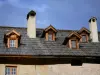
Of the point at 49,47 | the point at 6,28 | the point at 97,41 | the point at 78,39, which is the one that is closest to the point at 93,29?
the point at 97,41

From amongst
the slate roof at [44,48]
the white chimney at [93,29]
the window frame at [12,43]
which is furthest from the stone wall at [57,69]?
the white chimney at [93,29]

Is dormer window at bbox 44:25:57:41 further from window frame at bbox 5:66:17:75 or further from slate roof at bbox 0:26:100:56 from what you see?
window frame at bbox 5:66:17:75

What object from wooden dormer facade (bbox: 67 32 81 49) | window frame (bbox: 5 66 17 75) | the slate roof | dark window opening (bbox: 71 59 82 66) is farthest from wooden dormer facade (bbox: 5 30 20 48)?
dark window opening (bbox: 71 59 82 66)

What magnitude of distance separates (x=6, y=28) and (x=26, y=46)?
5274mm

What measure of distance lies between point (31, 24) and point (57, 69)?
6237 mm

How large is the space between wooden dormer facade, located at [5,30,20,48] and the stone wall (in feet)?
8.44

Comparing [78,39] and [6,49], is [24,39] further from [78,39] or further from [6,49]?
[78,39]

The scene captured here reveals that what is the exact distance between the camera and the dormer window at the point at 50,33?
33062mm

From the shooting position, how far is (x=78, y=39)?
3206cm

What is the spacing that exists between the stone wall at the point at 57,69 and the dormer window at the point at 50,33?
4.31 meters

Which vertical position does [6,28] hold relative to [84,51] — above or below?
above

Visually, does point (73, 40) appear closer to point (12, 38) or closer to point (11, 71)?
point (12, 38)

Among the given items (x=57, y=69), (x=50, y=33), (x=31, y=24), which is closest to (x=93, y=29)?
(x=50, y=33)

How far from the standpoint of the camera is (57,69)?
29609 mm
